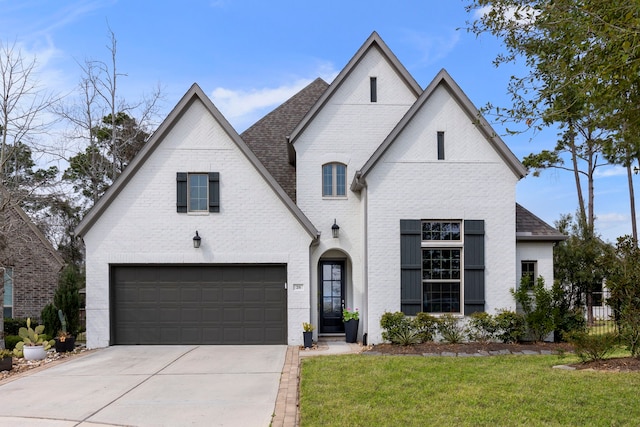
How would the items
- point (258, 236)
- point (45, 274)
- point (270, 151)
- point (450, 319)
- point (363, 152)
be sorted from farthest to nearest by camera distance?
point (45, 274), point (270, 151), point (363, 152), point (258, 236), point (450, 319)

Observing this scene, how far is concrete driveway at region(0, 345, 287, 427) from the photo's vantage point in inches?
280

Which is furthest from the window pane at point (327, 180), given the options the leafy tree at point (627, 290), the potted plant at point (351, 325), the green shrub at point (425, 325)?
the leafy tree at point (627, 290)

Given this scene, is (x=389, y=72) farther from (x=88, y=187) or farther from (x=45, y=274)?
(x=88, y=187)

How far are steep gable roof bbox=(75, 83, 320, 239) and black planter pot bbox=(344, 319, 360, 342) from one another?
2.54 meters

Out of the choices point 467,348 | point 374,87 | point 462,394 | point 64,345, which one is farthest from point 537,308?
point 64,345

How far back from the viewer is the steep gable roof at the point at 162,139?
1375 centimetres

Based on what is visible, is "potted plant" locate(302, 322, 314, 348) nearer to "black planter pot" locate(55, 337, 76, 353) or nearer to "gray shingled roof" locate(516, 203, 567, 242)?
"black planter pot" locate(55, 337, 76, 353)

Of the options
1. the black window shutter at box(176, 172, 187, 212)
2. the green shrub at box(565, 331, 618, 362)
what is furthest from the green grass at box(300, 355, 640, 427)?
the black window shutter at box(176, 172, 187, 212)

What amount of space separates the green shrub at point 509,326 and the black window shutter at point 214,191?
7.85 meters

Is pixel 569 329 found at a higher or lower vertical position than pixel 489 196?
lower

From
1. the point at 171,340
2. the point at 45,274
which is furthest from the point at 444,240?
the point at 45,274

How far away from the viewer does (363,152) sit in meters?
15.1

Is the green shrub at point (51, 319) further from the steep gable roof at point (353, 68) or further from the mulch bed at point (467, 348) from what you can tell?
the mulch bed at point (467, 348)

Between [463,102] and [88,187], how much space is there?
84.4 ft
